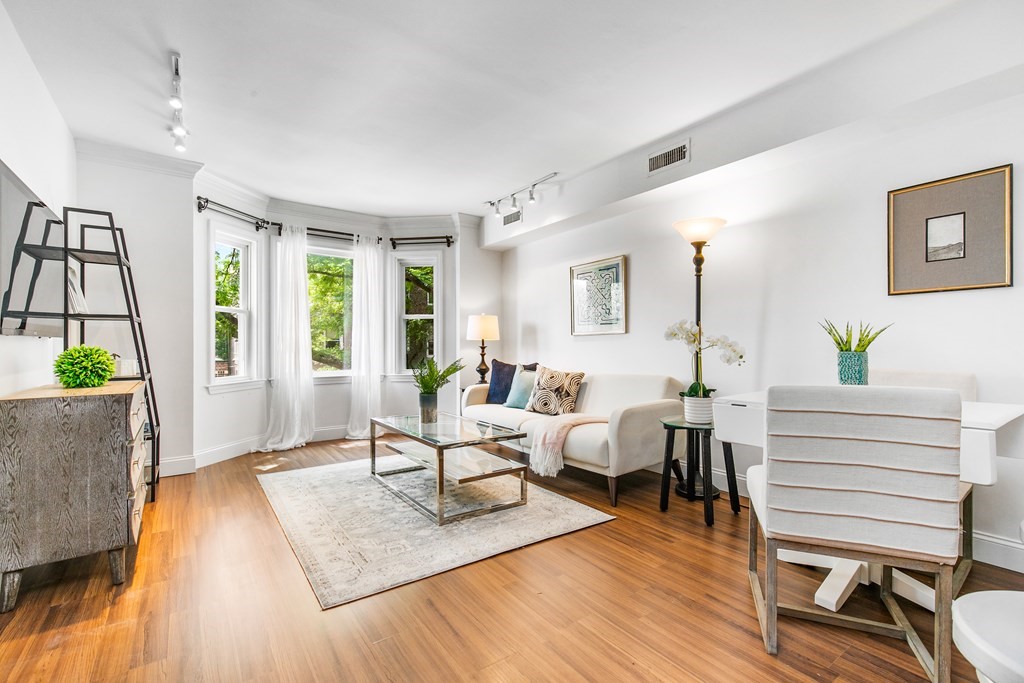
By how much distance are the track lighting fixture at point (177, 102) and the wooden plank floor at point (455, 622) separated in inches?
93.1

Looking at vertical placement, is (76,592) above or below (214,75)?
below

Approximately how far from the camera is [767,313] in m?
3.23

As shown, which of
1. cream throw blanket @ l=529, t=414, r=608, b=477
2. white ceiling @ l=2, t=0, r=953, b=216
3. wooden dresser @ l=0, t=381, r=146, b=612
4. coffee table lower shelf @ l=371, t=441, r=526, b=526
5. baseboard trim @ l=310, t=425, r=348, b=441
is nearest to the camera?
wooden dresser @ l=0, t=381, r=146, b=612

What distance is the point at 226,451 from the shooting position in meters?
4.38

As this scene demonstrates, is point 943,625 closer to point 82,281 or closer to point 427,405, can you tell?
point 427,405

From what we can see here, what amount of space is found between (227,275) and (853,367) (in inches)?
197

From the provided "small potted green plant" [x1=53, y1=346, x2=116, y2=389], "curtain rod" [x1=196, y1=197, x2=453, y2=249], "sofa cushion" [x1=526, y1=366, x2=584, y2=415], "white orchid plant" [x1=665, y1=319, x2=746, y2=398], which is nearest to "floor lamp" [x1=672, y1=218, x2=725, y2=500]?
"white orchid plant" [x1=665, y1=319, x2=746, y2=398]

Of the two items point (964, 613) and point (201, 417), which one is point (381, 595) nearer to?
point (964, 613)

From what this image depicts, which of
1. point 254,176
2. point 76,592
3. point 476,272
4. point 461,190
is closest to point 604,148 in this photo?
point 461,190

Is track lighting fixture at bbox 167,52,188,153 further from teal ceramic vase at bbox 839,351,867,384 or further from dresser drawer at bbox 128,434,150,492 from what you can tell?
teal ceramic vase at bbox 839,351,867,384

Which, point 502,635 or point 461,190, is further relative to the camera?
point 461,190

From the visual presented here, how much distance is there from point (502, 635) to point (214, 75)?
307 cm

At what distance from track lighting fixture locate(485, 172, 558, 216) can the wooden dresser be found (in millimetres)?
3319

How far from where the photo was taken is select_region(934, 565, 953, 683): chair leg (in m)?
1.42
